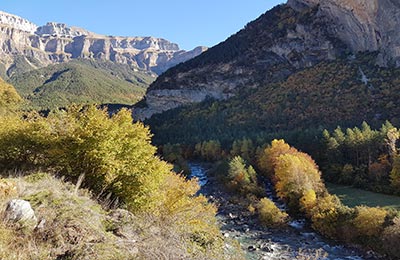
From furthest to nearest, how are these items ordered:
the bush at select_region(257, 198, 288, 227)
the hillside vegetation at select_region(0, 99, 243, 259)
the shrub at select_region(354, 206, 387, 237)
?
the bush at select_region(257, 198, 288, 227)
the shrub at select_region(354, 206, 387, 237)
the hillside vegetation at select_region(0, 99, 243, 259)

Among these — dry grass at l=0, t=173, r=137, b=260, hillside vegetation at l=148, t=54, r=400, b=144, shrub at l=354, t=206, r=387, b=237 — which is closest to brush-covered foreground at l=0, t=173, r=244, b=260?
dry grass at l=0, t=173, r=137, b=260

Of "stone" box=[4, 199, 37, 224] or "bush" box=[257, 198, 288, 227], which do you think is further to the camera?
"bush" box=[257, 198, 288, 227]

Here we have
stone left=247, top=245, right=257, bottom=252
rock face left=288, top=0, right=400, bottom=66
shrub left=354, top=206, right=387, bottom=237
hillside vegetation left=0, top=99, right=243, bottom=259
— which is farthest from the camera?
rock face left=288, top=0, right=400, bottom=66

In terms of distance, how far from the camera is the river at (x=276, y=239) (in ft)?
86.1

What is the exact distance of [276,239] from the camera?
100 ft

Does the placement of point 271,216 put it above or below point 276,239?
above

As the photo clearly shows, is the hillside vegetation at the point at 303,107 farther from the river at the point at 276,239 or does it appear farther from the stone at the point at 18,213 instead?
the stone at the point at 18,213

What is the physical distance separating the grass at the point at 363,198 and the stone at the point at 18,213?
35422 mm

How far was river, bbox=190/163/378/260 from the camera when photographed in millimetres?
26250

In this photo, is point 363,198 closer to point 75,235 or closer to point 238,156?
point 238,156

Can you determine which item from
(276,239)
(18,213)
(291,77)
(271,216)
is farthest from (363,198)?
(291,77)

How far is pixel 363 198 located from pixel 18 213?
39.7 meters

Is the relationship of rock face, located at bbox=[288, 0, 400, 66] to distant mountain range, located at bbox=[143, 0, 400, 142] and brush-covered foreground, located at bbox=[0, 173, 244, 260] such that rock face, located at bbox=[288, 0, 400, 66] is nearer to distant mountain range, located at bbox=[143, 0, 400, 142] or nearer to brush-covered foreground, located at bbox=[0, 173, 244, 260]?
distant mountain range, located at bbox=[143, 0, 400, 142]

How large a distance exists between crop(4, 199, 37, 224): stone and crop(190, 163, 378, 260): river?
18.7 m
